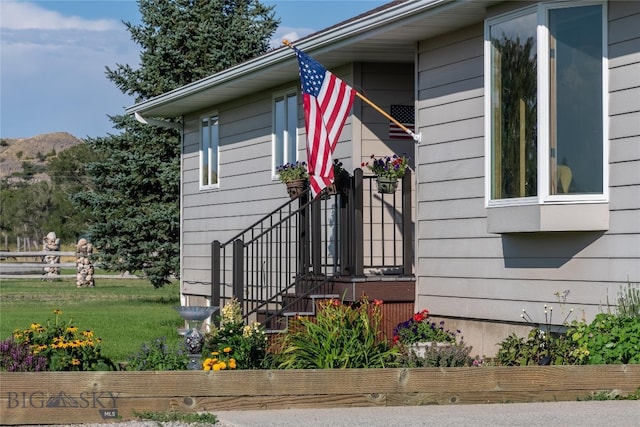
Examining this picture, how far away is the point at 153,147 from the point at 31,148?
116519mm

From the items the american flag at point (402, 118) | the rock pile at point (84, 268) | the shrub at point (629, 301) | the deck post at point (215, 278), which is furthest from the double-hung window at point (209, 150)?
the rock pile at point (84, 268)

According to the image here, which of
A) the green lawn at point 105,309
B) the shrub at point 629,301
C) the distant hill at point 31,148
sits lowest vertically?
the green lawn at point 105,309

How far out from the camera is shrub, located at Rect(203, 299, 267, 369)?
30.3 feet

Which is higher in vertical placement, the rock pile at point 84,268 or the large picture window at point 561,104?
the large picture window at point 561,104

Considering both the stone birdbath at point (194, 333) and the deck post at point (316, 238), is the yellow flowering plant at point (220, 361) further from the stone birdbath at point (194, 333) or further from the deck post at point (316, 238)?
the deck post at point (316, 238)

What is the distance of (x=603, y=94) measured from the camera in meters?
9.50

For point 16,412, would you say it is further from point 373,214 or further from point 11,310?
point 11,310

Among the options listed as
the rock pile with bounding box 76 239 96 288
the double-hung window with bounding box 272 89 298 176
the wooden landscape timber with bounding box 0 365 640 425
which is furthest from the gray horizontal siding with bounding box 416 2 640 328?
the rock pile with bounding box 76 239 96 288

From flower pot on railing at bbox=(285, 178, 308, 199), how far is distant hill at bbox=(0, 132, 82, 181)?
4500 inches

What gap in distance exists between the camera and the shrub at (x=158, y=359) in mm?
9000

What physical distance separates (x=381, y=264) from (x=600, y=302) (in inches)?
153

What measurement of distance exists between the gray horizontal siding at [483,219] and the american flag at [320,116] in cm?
104

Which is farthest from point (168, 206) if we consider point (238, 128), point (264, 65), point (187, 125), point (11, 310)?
point (264, 65)

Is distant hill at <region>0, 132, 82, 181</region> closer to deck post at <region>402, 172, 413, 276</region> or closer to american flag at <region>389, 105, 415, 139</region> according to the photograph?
american flag at <region>389, 105, 415, 139</region>
